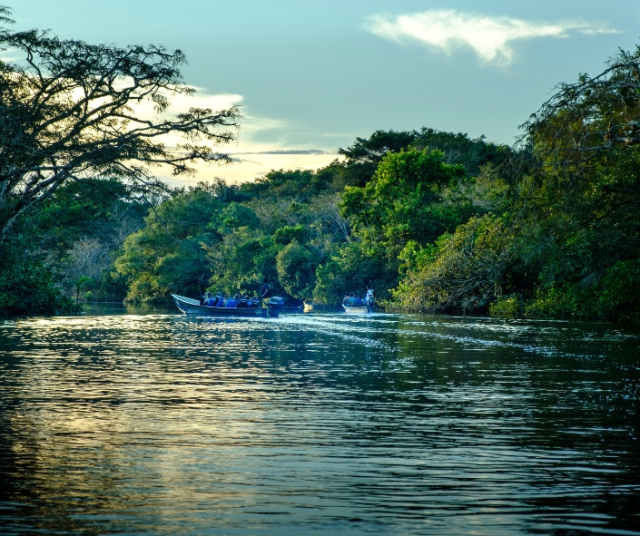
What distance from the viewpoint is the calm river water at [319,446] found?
18.8 ft

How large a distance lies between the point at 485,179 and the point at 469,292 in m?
15.9

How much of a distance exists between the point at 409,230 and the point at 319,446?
45.6 metres

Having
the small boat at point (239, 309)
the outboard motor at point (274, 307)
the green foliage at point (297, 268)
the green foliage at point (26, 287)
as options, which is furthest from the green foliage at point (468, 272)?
the green foliage at point (297, 268)

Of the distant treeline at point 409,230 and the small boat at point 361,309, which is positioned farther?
the small boat at point 361,309

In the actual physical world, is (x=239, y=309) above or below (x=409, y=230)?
below

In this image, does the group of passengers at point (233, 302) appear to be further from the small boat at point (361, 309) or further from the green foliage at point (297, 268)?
the green foliage at point (297, 268)

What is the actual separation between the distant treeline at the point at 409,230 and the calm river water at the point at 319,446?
948 centimetres

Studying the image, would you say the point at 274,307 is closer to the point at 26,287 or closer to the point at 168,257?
the point at 26,287

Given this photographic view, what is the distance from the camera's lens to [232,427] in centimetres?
912

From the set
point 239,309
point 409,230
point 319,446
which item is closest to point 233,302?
point 239,309

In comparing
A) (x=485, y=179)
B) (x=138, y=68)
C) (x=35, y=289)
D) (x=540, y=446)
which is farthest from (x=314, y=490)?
(x=485, y=179)

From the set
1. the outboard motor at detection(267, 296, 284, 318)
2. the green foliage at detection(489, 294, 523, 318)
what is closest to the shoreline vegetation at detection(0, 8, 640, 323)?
the green foliage at detection(489, 294, 523, 318)

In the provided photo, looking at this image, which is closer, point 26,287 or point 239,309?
point 26,287

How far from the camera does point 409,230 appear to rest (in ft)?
175
